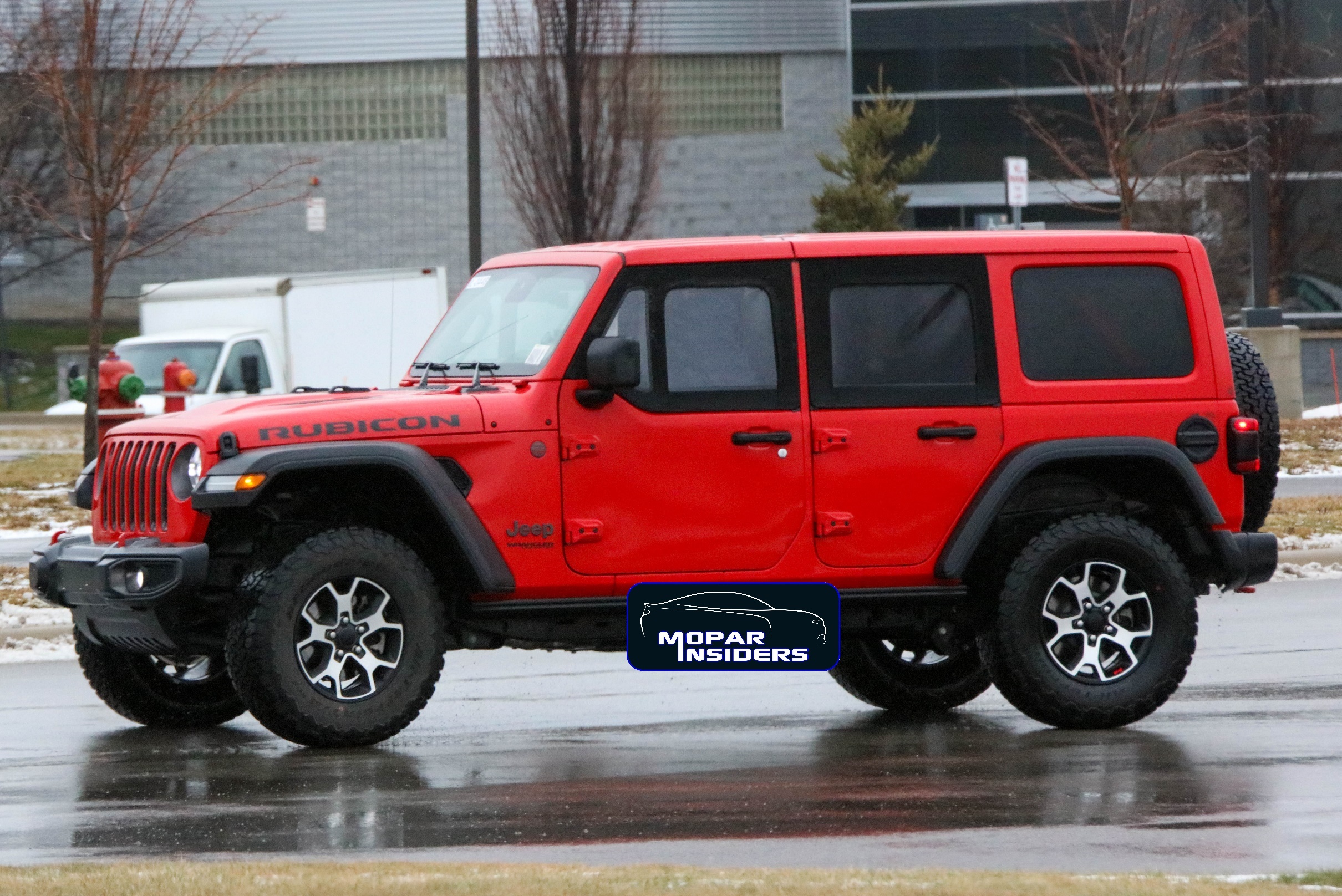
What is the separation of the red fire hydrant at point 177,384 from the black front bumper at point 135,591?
15471 mm

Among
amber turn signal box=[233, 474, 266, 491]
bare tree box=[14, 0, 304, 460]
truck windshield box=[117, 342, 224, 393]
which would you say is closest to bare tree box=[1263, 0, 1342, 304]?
truck windshield box=[117, 342, 224, 393]

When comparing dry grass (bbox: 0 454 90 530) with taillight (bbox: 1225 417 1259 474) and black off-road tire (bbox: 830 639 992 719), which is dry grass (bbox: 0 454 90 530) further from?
taillight (bbox: 1225 417 1259 474)

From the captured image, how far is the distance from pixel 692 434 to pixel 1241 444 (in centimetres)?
225

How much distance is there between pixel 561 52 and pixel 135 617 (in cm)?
2613

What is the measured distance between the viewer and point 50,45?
20.3 meters

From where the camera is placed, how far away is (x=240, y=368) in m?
26.3

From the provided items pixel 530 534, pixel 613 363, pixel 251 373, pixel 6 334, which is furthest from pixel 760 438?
pixel 6 334

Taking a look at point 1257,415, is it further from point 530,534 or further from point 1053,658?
point 530,534

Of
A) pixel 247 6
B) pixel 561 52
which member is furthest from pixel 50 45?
pixel 247 6

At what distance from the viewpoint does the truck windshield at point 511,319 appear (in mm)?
8172

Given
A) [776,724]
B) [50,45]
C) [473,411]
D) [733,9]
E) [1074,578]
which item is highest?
[733,9]

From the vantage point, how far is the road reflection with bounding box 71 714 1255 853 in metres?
6.39

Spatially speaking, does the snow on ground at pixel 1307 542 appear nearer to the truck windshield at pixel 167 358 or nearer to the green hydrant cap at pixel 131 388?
the green hydrant cap at pixel 131 388

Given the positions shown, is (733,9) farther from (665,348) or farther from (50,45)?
(665,348)
